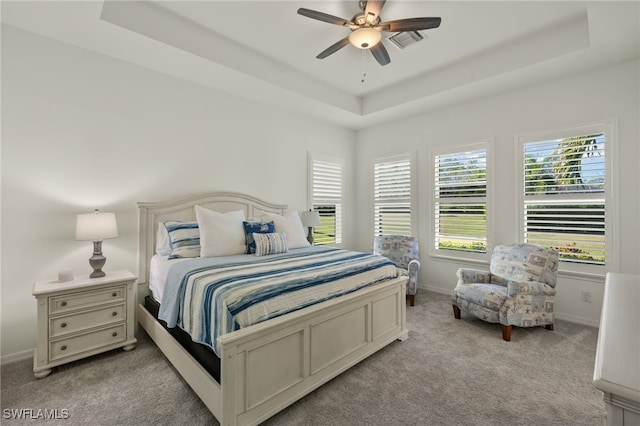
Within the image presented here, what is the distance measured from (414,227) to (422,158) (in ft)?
3.73

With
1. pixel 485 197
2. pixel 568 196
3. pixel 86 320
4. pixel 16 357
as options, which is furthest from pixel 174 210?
pixel 568 196

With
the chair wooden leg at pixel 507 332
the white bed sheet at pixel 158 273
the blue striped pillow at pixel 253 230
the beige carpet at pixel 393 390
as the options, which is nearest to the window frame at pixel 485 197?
the chair wooden leg at pixel 507 332

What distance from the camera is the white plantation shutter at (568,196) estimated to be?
3.17 metres

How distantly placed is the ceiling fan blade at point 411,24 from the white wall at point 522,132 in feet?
7.16

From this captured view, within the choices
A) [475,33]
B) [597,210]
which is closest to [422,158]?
[475,33]

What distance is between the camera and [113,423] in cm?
175

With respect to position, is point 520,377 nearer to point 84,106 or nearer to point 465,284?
point 465,284

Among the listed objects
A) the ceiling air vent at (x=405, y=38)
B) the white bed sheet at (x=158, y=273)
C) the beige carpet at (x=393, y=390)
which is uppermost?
the ceiling air vent at (x=405, y=38)

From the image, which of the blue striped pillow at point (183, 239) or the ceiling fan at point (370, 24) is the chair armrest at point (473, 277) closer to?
the ceiling fan at point (370, 24)

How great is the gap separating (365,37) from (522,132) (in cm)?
251

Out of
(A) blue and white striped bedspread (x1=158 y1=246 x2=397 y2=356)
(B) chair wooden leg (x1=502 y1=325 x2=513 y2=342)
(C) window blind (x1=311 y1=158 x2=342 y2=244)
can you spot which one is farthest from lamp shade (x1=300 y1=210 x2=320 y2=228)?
(B) chair wooden leg (x1=502 y1=325 x2=513 y2=342)

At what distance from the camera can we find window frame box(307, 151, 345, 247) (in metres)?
4.80

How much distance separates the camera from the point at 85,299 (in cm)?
238

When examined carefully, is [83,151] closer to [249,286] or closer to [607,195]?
[249,286]
